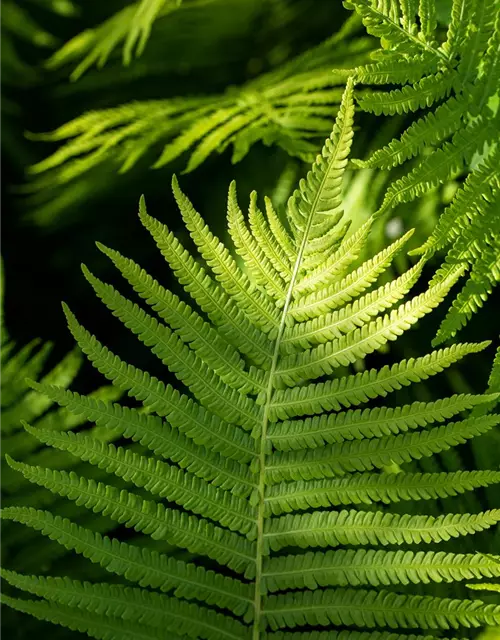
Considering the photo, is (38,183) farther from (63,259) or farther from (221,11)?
(221,11)

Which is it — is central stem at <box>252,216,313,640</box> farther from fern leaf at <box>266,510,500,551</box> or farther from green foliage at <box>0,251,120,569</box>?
green foliage at <box>0,251,120,569</box>

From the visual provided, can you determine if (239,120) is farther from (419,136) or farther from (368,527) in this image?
(368,527)

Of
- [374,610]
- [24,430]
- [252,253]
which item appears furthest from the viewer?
[24,430]

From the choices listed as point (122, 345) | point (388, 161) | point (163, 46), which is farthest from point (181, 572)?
point (163, 46)

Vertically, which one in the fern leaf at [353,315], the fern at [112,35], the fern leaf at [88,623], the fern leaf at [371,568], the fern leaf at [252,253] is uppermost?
the fern at [112,35]

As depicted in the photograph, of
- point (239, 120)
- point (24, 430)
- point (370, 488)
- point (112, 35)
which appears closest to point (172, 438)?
point (370, 488)

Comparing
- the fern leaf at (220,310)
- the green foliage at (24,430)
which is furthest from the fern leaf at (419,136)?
the green foliage at (24,430)

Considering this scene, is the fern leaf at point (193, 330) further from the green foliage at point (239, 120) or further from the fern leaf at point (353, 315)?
the green foliage at point (239, 120)
